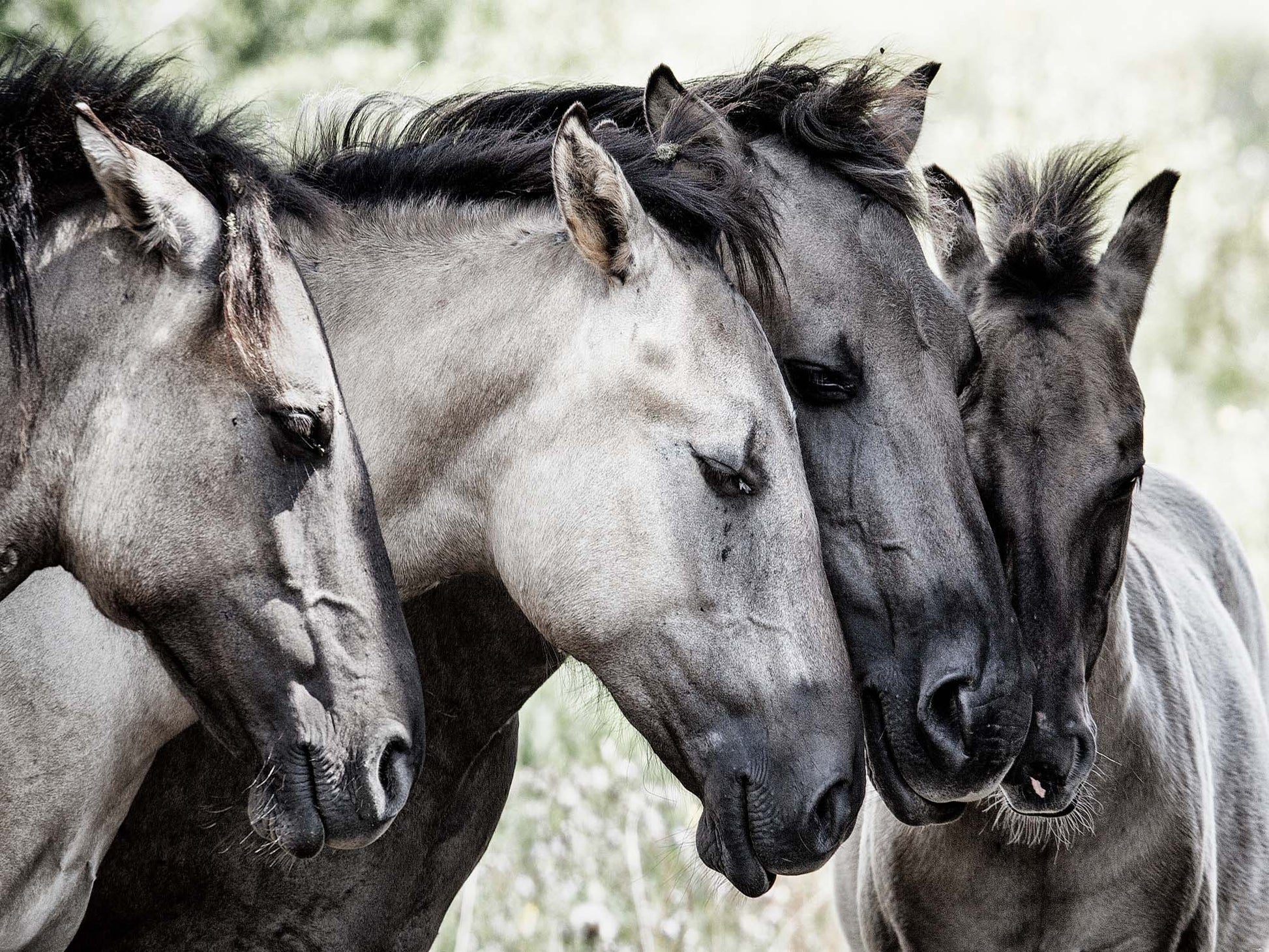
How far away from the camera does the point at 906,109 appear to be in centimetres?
385

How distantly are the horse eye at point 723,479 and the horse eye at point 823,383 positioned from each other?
1.79 ft

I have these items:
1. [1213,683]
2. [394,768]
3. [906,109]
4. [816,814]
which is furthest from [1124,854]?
[394,768]

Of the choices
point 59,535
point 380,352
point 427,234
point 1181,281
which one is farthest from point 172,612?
point 1181,281

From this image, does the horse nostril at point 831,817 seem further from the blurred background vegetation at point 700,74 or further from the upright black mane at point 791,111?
the upright black mane at point 791,111

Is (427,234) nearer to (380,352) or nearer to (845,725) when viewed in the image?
(380,352)

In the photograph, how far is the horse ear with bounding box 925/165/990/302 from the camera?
4.17m

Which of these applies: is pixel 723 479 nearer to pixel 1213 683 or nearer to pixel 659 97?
pixel 659 97

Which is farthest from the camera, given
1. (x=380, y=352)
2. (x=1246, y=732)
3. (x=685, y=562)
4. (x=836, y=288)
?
(x=1246, y=732)

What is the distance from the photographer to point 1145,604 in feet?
14.7

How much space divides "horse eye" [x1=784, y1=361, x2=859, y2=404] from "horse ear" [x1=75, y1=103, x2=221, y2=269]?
4.56 ft

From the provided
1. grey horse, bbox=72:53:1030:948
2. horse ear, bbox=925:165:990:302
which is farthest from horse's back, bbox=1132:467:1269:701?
grey horse, bbox=72:53:1030:948

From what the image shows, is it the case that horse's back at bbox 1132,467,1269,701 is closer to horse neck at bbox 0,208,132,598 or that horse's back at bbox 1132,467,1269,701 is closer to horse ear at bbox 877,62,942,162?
horse ear at bbox 877,62,942,162

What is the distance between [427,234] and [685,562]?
1.05 m

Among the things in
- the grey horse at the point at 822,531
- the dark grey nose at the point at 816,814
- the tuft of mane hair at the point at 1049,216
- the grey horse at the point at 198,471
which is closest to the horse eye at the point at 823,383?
the grey horse at the point at 822,531
